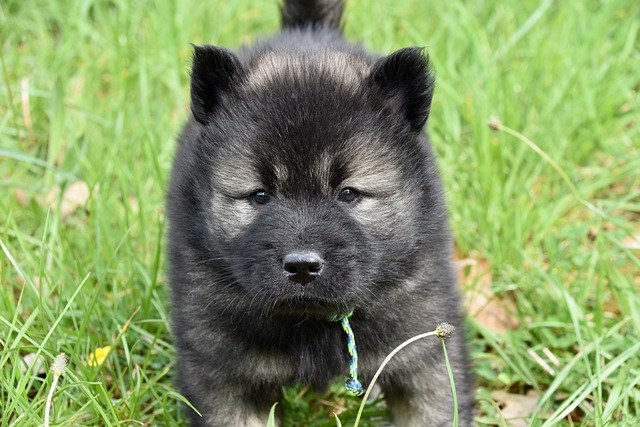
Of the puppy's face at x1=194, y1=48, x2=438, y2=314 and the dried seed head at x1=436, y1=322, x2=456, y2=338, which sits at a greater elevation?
the puppy's face at x1=194, y1=48, x2=438, y2=314

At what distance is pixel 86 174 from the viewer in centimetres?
484

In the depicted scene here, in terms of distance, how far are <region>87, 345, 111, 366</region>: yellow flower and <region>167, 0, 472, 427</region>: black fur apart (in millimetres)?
366

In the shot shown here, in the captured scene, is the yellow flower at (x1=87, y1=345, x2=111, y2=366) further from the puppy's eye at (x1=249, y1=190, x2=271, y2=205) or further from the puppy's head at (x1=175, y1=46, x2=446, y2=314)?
the puppy's eye at (x1=249, y1=190, x2=271, y2=205)

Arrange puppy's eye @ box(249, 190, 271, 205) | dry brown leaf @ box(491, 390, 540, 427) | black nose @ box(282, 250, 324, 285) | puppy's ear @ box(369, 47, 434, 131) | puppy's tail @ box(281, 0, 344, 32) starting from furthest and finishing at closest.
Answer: puppy's tail @ box(281, 0, 344, 32) < dry brown leaf @ box(491, 390, 540, 427) < puppy's ear @ box(369, 47, 434, 131) < puppy's eye @ box(249, 190, 271, 205) < black nose @ box(282, 250, 324, 285)

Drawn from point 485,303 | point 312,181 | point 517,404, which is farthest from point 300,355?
point 485,303

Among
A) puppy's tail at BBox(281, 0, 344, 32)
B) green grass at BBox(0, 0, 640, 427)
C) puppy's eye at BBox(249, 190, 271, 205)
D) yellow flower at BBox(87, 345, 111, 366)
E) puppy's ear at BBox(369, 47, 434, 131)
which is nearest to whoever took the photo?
puppy's eye at BBox(249, 190, 271, 205)

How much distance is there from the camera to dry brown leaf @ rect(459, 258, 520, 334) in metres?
4.38

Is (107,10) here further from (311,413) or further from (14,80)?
(311,413)

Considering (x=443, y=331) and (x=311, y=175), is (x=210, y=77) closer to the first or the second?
(x=311, y=175)

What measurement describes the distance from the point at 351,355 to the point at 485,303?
4.02 ft

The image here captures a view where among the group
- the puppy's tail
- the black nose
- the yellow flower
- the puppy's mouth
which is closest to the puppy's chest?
the puppy's mouth

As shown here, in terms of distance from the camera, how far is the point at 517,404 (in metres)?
3.98

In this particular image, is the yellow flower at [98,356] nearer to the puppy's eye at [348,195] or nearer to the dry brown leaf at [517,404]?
the puppy's eye at [348,195]

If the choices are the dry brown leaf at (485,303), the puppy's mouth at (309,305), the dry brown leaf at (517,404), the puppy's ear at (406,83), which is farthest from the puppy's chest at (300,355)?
the dry brown leaf at (485,303)
